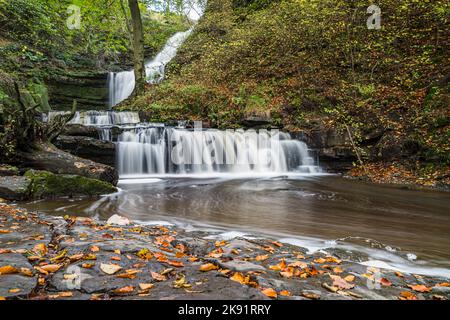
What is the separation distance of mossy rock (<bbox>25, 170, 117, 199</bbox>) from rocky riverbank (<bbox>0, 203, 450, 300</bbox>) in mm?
3334

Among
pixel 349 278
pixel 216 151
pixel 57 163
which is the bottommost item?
pixel 349 278

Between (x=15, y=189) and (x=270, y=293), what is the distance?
6160 mm

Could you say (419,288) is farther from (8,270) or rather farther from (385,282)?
(8,270)

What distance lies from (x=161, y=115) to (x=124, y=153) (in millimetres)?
3969

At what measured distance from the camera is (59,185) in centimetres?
711

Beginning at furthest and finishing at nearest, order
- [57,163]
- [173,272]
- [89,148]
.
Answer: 1. [89,148]
2. [57,163]
3. [173,272]

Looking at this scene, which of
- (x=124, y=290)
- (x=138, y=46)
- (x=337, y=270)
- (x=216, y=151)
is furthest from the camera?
(x=138, y=46)

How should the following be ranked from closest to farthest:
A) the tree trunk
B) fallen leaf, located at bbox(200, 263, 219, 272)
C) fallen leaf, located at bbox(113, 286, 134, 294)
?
1. fallen leaf, located at bbox(113, 286, 134, 294)
2. fallen leaf, located at bbox(200, 263, 219, 272)
3. the tree trunk

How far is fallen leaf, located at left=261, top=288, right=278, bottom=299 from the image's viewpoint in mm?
2197

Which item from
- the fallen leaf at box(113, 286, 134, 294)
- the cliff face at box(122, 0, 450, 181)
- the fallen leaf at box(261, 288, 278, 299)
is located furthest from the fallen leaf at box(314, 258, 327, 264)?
the cliff face at box(122, 0, 450, 181)

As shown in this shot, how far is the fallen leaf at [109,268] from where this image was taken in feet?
7.98

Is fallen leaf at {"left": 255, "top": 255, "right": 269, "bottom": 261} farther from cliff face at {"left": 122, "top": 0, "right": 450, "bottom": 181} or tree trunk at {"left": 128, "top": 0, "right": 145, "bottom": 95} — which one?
tree trunk at {"left": 128, "top": 0, "right": 145, "bottom": 95}

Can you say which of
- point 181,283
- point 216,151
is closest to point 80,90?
point 216,151

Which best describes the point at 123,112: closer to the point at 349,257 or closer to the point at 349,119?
the point at 349,119
